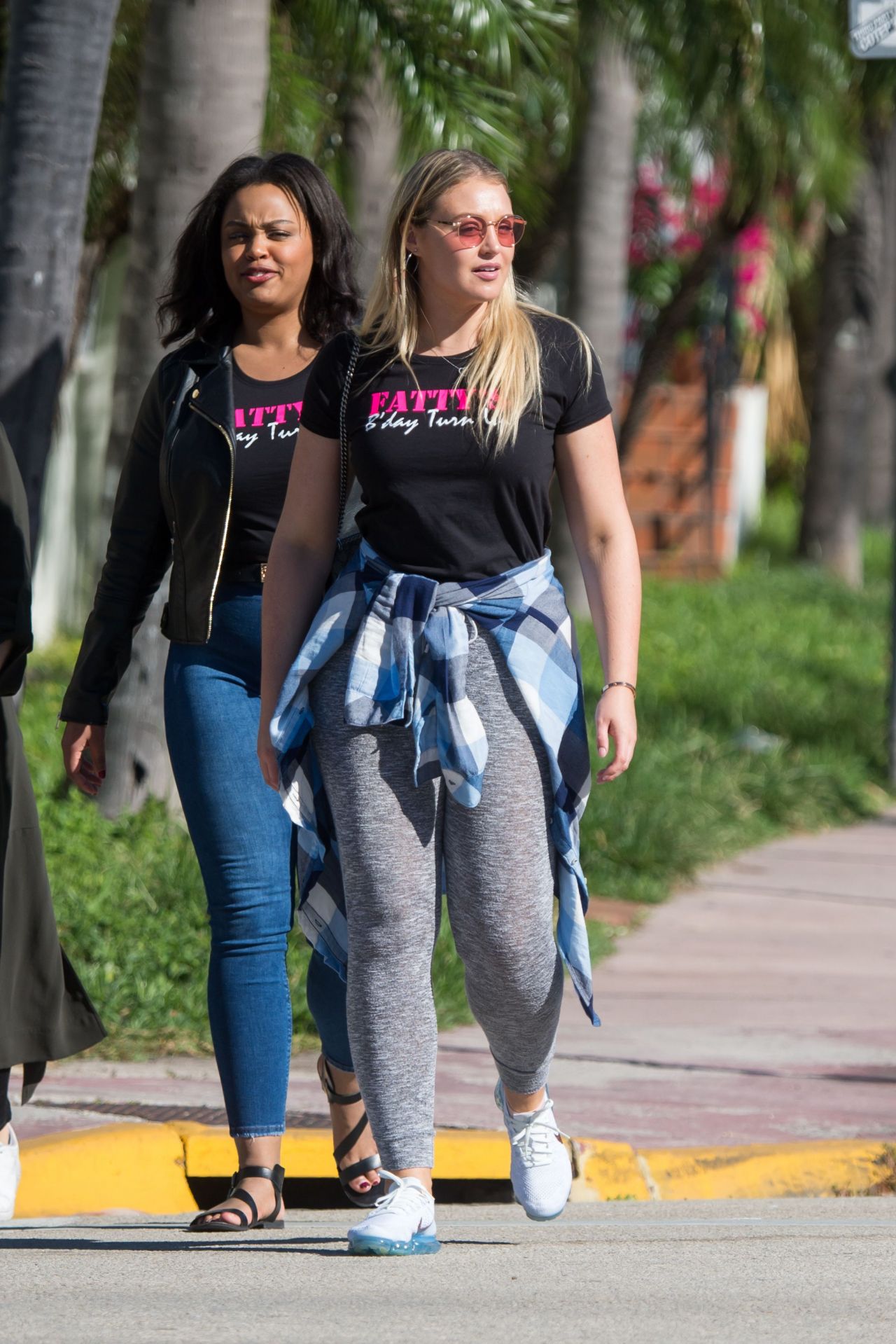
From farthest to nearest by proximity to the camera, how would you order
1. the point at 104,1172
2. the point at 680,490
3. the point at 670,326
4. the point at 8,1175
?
1. the point at 680,490
2. the point at 670,326
3. the point at 104,1172
4. the point at 8,1175

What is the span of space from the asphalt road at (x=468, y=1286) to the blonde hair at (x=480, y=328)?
1474 mm

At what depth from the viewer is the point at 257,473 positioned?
4062mm

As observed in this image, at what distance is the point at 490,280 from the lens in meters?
3.63

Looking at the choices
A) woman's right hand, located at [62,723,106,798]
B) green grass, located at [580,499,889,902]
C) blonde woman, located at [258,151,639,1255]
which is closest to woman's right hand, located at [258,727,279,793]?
blonde woman, located at [258,151,639,1255]

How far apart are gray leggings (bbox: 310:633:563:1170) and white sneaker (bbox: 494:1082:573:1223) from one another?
188 millimetres

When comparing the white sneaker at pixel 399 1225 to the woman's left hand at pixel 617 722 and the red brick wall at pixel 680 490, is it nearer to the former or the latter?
the woman's left hand at pixel 617 722

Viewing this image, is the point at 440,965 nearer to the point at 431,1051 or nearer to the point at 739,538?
the point at 431,1051

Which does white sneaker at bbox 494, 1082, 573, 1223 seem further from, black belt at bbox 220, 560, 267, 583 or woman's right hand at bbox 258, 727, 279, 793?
black belt at bbox 220, 560, 267, 583

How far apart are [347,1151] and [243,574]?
124cm

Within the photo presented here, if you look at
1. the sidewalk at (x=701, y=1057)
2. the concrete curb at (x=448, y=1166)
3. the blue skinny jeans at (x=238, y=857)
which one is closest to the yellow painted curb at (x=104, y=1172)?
the concrete curb at (x=448, y=1166)

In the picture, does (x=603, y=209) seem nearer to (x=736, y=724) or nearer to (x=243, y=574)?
(x=736, y=724)

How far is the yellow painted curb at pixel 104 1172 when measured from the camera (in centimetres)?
451

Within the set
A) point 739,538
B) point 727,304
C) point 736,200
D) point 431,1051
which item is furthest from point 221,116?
point 739,538

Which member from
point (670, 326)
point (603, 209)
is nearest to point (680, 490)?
point (670, 326)
